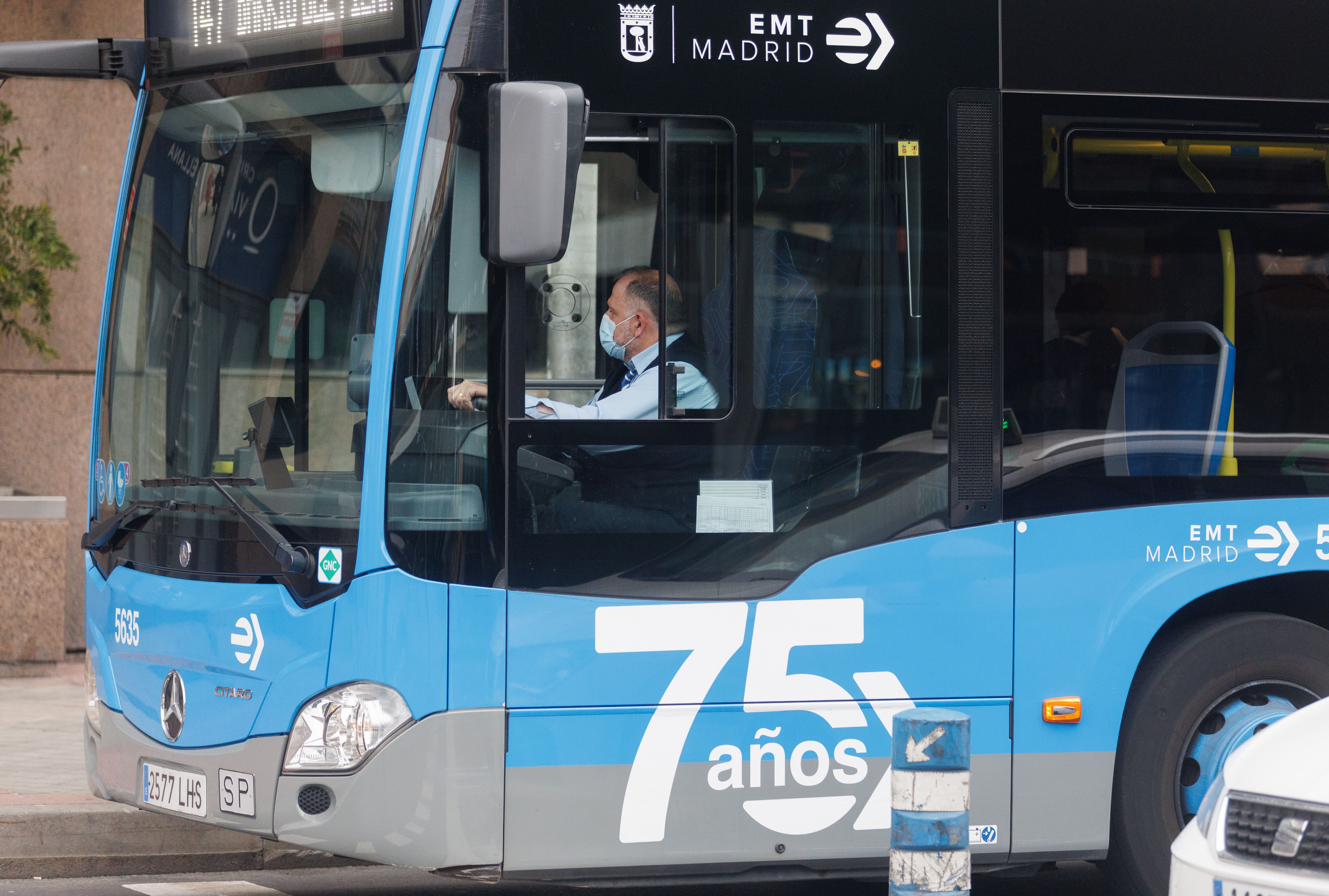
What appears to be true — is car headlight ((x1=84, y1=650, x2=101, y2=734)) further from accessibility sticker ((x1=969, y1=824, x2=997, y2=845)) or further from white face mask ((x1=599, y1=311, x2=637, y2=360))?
accessibility sticker ((x1=969, y1=824, x2=997, y2=845))

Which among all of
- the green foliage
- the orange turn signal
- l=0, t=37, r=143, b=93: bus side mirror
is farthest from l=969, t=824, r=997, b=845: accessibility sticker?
the green foliage

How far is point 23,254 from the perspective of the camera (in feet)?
34.2

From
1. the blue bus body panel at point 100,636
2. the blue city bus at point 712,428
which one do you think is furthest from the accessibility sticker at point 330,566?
the blue bus body panel at point 100,636

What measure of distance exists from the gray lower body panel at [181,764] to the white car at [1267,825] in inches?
100

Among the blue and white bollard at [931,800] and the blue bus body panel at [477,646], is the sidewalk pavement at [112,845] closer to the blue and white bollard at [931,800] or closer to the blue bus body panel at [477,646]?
the blue bus body panel at [477,646]

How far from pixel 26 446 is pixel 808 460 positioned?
779 cm

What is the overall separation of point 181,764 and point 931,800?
7.72ft

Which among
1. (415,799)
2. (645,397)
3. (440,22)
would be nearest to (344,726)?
(415,799)

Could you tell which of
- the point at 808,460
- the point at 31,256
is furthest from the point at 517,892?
the point at 31,256

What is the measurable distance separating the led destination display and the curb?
9.77ft

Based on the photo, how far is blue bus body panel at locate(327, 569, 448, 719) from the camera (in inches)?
178

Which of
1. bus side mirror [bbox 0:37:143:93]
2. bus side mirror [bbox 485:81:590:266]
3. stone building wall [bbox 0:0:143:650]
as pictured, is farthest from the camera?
stone building wall [bbox 0:0:143:650]

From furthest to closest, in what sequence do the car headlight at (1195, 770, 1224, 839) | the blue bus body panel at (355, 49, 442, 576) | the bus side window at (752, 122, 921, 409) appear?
the bus side window at (752, 122, 921, 409) → the blue bus body panel at (355, 49, 442, 576) → the car headlight at (1195, 770, 1224, 839)

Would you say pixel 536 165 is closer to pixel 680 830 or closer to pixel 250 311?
pixel 250 311
